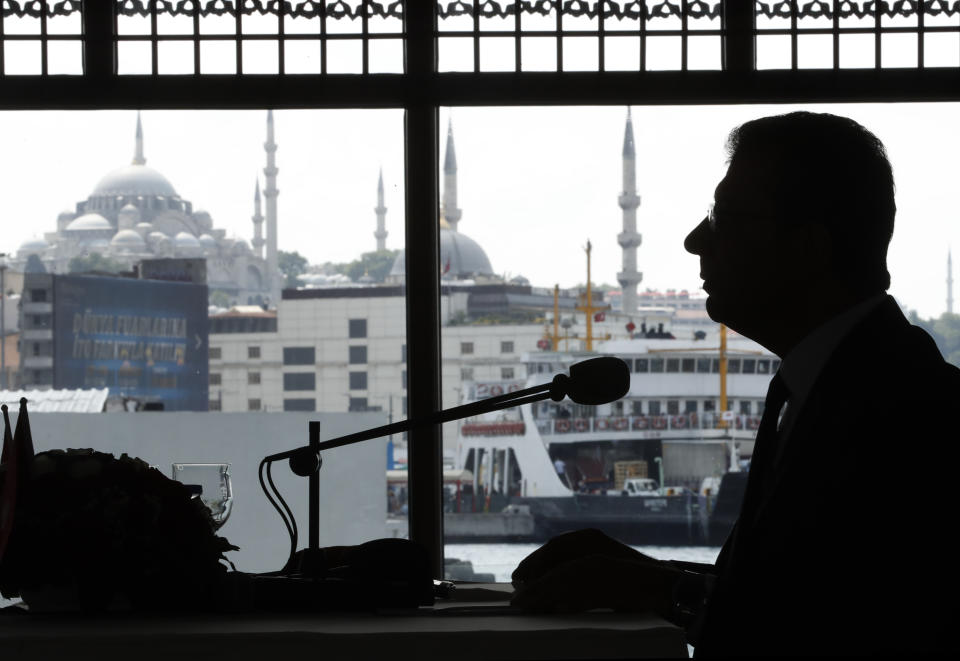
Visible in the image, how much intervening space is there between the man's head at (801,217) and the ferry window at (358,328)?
115 inches

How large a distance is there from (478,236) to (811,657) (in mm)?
4322

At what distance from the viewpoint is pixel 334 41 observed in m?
3.20

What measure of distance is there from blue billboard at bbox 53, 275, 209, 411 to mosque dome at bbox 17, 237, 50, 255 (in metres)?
0.53

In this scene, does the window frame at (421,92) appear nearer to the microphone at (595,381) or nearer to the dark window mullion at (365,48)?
the dark window mullion at (365,48)

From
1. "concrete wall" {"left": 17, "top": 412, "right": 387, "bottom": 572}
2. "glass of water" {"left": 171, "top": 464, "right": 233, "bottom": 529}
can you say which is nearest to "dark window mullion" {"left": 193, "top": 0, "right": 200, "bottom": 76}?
"concrete wall" {"left": 17, "top": 412, "right": 387, "bottom": 572}

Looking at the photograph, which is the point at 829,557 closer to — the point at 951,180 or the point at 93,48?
the point at 93,48

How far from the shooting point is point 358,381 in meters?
4.87

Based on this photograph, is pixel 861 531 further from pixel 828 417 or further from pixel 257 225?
pixel 257 225

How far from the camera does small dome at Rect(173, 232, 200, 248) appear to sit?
504 cm

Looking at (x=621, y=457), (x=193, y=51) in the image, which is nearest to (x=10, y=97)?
(x=193, y=51)

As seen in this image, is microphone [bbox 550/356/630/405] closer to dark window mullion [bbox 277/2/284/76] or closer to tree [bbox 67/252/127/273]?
dark window mullion [bbox 277/2/284/76]

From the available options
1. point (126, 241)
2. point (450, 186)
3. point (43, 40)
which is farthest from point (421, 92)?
point (126, 241)

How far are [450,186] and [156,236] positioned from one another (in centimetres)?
146

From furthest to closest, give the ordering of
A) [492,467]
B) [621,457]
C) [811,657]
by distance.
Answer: [621,457] → [492,467] → [811,657]
